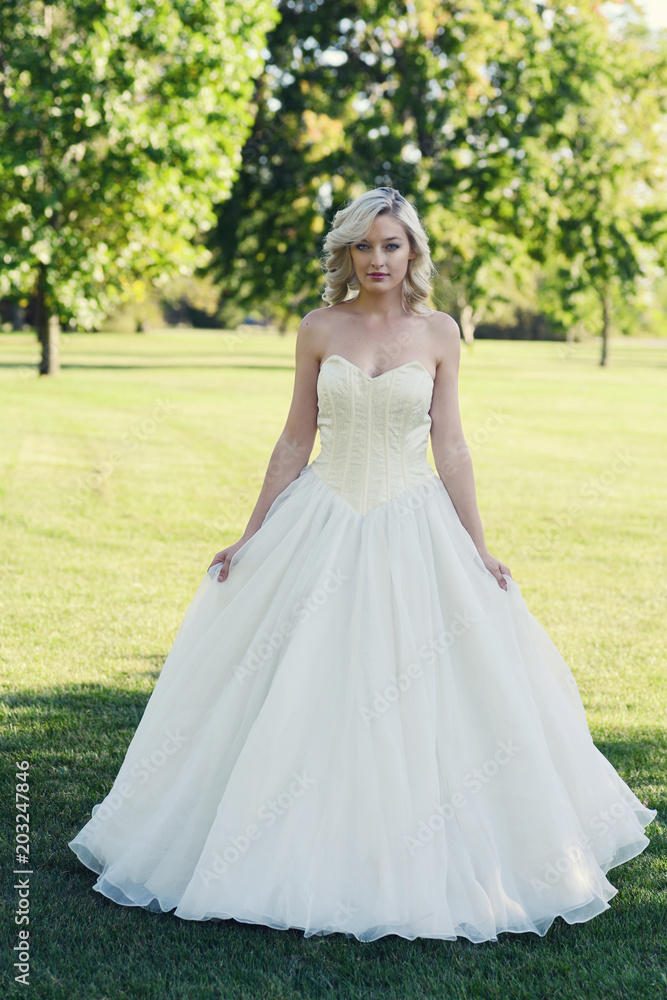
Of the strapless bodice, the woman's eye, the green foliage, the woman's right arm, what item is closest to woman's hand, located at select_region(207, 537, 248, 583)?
the woman's right arm

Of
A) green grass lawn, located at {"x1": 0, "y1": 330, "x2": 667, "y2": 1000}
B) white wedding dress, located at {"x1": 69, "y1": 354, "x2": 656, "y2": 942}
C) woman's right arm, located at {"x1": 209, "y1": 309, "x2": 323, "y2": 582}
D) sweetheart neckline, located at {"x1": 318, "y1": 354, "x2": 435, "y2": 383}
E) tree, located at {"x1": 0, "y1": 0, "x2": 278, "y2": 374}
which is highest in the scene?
tree, located at {"x1": 0, "y1": 0, "x2": 278, "y2": 374}

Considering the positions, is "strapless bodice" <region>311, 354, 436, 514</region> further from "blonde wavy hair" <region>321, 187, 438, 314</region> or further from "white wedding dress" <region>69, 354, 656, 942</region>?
"blonde wavy hair" <region>321, 187, 438, 314</region>

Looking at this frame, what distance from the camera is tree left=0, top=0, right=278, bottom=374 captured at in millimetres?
19500

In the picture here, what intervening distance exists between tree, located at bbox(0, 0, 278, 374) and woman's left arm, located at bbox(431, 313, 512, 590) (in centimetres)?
1755

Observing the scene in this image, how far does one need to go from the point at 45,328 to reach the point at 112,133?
7.35m

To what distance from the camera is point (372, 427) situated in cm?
377

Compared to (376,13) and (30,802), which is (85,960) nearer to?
(30,802)

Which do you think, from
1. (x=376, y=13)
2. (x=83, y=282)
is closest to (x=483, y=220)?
(x=376, y=13)

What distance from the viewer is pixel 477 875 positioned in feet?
10.9

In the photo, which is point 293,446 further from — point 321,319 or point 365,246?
point 365,246

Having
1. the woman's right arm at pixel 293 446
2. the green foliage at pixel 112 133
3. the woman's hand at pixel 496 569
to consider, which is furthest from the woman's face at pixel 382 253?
the green foliage at pixel 112 133

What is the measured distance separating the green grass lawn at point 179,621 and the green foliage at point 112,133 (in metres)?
3.23

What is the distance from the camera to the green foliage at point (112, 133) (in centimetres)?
1950

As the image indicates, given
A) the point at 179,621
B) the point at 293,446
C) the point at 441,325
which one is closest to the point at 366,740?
the point at 293,446
